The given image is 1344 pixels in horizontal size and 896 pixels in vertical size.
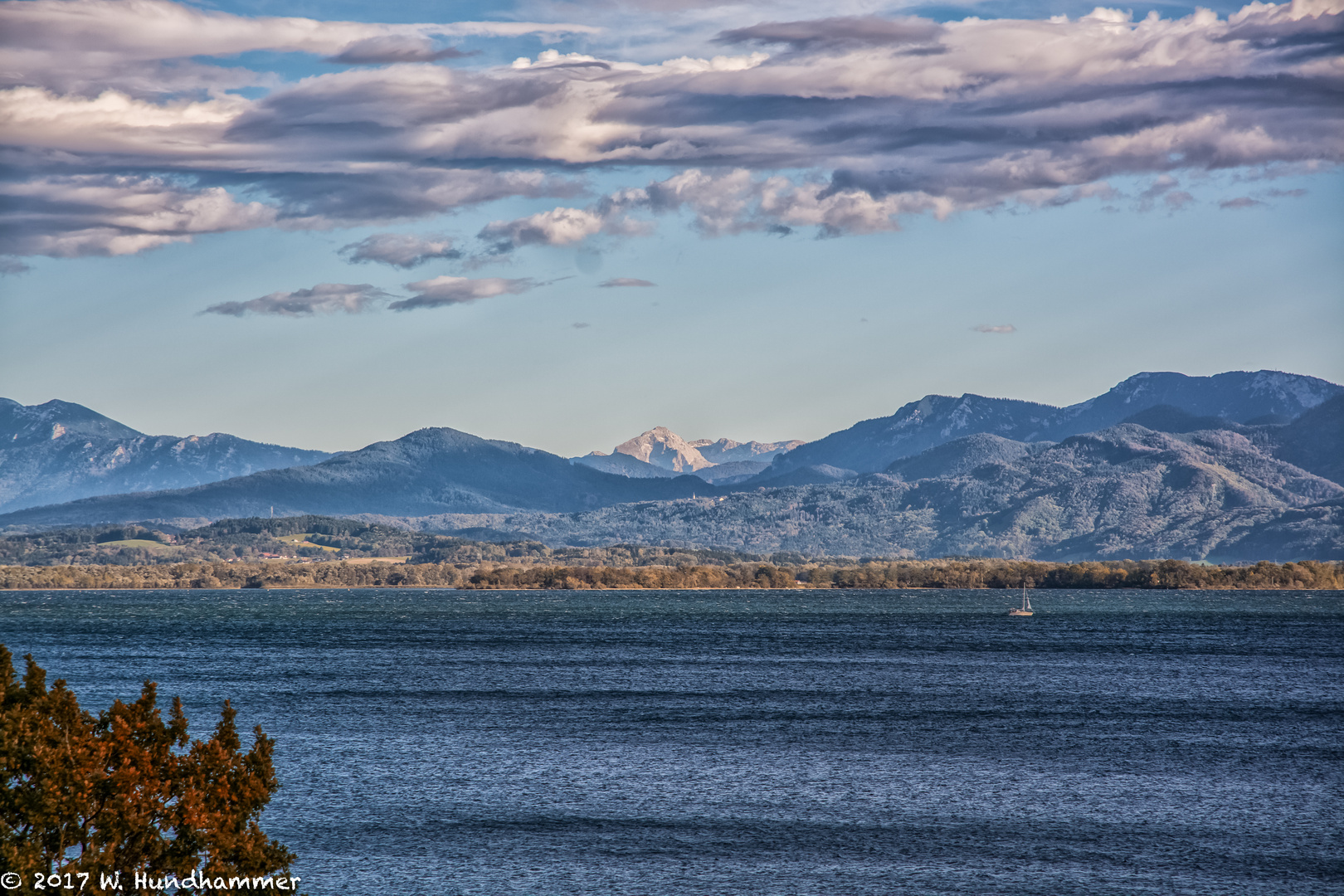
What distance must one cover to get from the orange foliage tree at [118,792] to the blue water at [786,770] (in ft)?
57.6

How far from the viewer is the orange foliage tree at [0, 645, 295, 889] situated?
68.3 ft

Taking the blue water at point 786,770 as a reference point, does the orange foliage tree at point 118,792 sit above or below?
above

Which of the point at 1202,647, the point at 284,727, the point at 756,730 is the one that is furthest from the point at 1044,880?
the point at 1202,647

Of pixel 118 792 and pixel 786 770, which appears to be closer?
pixel 118 792

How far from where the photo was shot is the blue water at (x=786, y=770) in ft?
135

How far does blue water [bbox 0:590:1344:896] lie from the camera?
4122cm

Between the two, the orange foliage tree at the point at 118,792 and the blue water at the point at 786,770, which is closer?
the orange foliage tree at the point at 118,792

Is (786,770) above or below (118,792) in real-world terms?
below

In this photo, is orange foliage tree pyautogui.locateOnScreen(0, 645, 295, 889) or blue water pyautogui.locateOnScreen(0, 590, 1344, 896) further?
blue water pyautogui.locateOnScreen(0, 590, 1344, 896)

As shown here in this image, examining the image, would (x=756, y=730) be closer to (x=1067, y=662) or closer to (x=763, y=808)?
(x=763, y=808)

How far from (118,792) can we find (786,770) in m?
41.7

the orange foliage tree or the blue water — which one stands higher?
the orange foliage tree

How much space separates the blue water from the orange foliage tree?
17.6 m

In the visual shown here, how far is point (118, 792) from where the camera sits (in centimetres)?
2139
